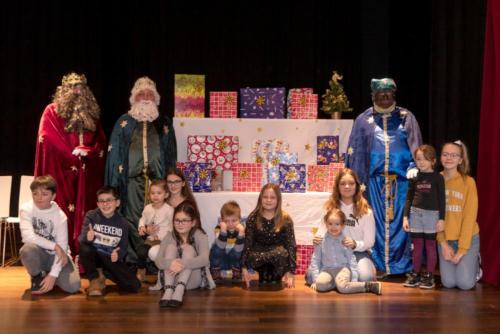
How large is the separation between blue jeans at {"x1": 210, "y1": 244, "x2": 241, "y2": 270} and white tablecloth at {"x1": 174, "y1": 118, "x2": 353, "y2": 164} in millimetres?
1014

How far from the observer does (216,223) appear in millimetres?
5617

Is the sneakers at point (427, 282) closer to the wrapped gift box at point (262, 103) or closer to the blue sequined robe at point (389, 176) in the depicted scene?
the blue sequined robe at point (389, 176)

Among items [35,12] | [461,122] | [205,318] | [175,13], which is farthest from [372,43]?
[205,318]

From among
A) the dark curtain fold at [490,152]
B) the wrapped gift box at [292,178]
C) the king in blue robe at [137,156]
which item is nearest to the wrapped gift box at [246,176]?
→ the wrapped gift box at [292,178]

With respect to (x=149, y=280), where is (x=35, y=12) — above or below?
above

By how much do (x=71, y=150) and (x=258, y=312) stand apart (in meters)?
2.53

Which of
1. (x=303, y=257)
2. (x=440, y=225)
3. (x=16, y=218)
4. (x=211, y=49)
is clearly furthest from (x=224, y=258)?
(x=211, y=49)

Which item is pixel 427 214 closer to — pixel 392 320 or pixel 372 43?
pixel 392 320

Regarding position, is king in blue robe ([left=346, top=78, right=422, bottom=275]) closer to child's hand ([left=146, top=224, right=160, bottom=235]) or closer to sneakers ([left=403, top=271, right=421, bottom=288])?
sneakers ([left=403, top=271, right=421, bottom=288])

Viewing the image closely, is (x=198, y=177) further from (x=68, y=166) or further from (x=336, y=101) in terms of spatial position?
(x=336, y=101)

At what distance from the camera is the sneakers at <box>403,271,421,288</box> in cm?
510

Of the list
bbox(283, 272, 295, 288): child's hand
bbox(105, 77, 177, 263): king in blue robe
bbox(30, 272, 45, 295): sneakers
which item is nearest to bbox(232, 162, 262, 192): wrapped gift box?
bbox(105, 77, 177, 263): king in blue robe

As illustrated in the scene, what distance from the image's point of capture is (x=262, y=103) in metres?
5.91

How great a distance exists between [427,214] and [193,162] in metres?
2.08
